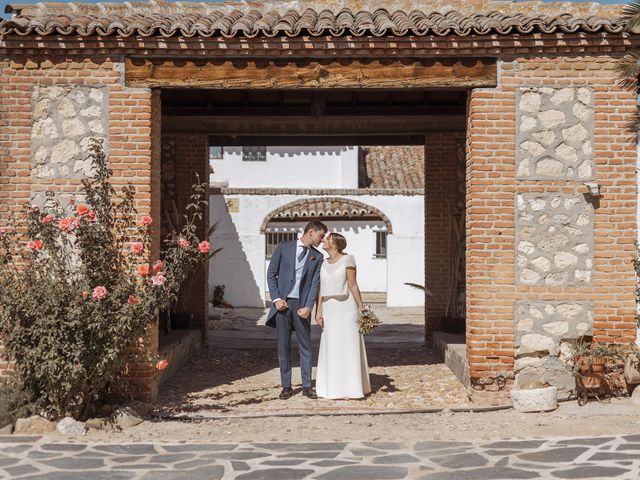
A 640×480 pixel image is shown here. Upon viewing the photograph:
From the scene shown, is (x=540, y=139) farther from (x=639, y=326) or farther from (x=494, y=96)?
(x=639, y=326)

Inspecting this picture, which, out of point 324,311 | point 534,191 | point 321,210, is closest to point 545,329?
point 534,191

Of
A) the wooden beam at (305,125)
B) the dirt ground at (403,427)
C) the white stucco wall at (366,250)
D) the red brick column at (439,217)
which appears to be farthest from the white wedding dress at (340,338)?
the white stucco wall at (366,250)

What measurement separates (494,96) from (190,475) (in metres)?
4.69

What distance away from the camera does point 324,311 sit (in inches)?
325

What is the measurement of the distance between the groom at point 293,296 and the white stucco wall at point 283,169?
23.3 m

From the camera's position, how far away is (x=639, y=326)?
25.3 ft

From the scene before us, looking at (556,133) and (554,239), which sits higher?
(556,133)

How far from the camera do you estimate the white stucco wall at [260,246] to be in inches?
914

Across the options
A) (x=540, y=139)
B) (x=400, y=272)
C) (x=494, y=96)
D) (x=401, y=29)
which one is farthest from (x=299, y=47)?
(x=400, y=272)

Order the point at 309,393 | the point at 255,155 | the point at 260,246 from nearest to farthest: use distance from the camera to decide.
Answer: the point at 309,393, the point at 260,246, the point at 255,155

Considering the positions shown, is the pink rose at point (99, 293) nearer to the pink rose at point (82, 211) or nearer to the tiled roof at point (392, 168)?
the pink rose at point (82, 211)

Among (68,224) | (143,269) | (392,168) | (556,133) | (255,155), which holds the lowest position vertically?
(143,269)

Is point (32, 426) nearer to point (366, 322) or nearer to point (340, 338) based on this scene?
point (340, 338)

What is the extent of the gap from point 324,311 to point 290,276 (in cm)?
52
